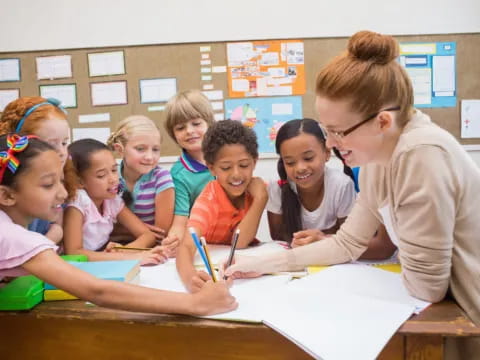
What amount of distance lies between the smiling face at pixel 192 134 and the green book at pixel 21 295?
112 cm

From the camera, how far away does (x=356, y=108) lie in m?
0.90

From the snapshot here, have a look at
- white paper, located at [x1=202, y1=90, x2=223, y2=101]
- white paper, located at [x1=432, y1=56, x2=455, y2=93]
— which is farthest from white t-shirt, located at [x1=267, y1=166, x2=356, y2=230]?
white paper, located at [x1=432, y1=56, x2=455, y2=93]

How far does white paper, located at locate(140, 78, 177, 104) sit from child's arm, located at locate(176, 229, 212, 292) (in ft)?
6.99

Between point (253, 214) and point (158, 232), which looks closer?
point (253, 214)

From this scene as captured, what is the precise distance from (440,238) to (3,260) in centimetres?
89

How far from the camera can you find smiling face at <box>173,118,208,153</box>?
1982mm

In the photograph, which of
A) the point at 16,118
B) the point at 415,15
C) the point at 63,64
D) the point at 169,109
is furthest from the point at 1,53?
the point at 415,15

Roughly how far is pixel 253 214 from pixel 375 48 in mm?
775

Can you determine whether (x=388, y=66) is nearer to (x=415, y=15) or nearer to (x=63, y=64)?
(x=415, y=15)

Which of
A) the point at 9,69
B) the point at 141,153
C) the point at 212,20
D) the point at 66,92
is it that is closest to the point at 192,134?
the point at 141,153

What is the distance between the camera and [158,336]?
0.84 meters

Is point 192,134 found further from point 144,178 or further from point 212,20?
point 212,20

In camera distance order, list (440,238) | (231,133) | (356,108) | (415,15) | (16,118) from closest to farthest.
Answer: (440,238) → (356,108) → (16,118) → (231,133) → (415,15)

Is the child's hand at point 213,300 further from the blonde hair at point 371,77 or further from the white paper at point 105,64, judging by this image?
the white paper at point 105,64
